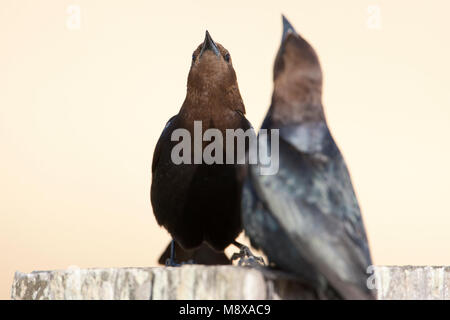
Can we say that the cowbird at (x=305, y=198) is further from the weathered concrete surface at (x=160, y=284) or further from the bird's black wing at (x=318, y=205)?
the weathered concrete surface at (x=160, y=284)

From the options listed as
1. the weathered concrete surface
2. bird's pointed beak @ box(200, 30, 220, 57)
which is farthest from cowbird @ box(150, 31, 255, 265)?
the weathered concrete surface

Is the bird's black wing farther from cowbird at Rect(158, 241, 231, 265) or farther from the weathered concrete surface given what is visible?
cowbird at Rect(158, 241, 231, 265)

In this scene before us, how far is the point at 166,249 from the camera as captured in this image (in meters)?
5.07

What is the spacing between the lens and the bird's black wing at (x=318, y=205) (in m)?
2.72

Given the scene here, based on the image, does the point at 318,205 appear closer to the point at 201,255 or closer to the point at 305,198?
the point at 305,198

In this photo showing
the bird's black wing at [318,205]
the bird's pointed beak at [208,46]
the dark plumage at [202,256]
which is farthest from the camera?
the dark plumage at [202,256]

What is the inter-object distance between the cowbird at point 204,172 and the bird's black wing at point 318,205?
3.62 feet

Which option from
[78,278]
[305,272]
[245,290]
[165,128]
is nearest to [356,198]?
[305,272]

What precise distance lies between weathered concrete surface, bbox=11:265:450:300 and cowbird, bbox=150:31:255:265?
3.90 feet

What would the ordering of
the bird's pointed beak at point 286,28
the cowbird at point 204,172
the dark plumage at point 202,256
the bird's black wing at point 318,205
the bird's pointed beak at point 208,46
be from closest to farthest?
the bird's black wing at point 318,205, the bird's pointed beak at point 286,28, the cowbird at point 204,172, the bird's pointed beak at point 208,46, the dark plumage at point 202,256

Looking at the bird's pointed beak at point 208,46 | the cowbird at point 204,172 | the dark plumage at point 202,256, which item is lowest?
the dark plumage at point 202,256

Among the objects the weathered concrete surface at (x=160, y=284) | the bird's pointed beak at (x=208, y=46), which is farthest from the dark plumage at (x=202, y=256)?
A: the weathered concrete surface at (x=160, y=284)

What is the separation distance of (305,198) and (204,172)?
4.56ft
